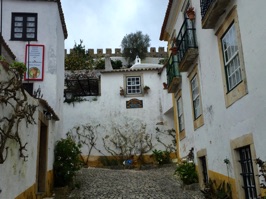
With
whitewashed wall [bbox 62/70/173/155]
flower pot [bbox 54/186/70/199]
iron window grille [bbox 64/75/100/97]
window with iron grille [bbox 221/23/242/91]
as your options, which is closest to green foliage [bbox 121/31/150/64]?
iron window grille [bbox 64/75/100/97]

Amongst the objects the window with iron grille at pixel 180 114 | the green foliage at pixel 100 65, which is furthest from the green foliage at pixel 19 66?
the green foliage at pixel 100 65

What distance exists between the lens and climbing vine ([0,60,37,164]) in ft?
16.7

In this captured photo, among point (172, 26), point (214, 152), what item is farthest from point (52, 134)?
point (172, 26)

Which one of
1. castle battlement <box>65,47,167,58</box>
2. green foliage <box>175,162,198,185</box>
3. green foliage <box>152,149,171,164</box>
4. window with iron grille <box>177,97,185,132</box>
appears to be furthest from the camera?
castle battlement <box>65,47,167,58</box>

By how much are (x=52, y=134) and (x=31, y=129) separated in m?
3.22

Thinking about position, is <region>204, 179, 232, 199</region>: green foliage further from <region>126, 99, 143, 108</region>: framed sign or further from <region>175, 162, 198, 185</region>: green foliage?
<region>126, 99, 143, 108</region>: framed sign

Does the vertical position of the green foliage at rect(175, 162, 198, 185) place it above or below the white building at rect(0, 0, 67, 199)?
below

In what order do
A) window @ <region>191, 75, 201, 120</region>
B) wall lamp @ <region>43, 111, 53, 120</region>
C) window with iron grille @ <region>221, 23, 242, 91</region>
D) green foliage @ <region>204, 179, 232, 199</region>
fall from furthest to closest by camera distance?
window @ <region>191, 75, 201, 120</region> < wall lamp @ <region>43, 111, 53, 120</region> < green foliage @ <region>204, 179, 232, 199</region> < window with iron grille @ <region>221, 23, 242, 91</region>

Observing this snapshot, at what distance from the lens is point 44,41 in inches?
462

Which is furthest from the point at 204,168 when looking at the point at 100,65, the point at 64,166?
the point at 100,65

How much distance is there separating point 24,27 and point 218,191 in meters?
9.06

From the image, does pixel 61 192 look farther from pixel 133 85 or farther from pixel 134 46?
pixel 134 46

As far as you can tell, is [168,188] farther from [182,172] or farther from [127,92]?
[127,92]

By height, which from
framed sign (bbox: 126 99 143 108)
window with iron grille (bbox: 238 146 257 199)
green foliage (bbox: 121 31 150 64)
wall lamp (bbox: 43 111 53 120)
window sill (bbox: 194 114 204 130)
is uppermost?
green foliage (bbox: 121 31 150 64)
